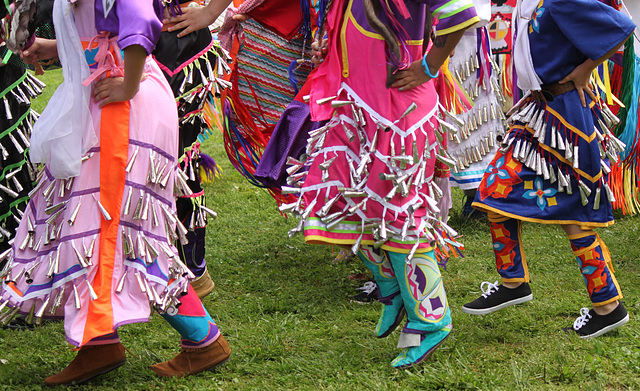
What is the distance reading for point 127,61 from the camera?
2322mm

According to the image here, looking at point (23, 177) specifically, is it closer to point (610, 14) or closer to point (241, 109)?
point (241, 109)

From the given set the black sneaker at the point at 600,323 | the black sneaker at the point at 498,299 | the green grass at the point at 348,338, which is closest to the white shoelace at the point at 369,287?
the green grass at the point at 348,338

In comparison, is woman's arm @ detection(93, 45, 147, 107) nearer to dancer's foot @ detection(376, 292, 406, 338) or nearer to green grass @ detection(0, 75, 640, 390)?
green grass @ detection(0, 75, 640, 390)

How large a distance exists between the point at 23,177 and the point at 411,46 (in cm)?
184

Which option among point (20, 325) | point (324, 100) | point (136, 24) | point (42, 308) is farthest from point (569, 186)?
point (20, 325)

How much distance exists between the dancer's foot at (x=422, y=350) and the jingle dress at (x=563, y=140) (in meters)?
0.66

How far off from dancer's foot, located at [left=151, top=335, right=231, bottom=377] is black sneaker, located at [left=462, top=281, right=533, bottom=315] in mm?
1138

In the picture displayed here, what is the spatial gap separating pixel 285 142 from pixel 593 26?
140cm

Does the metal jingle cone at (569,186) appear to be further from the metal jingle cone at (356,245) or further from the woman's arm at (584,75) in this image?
the metal jingle cone at (356,245)

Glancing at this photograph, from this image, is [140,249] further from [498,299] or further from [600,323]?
[600,323]

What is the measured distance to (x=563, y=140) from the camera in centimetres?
308

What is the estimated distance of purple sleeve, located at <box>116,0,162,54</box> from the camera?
225cm

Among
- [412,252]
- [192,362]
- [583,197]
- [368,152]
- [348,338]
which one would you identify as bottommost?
[348,338]

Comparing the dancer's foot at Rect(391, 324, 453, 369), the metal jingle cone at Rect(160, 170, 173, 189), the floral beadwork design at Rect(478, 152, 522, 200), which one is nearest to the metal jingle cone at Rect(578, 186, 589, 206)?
the floral beadwork design at Rect(478, 152, 522, 200)
